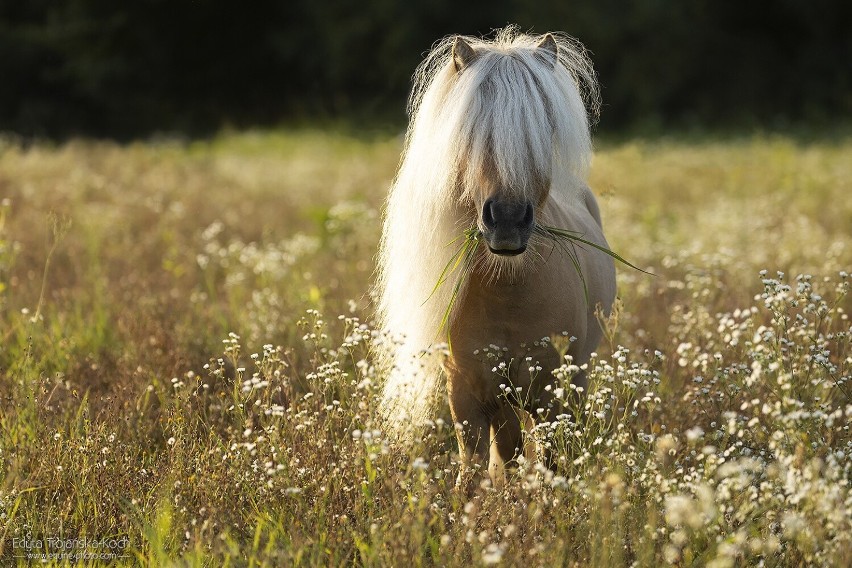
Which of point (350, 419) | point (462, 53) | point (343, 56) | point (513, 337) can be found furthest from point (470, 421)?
point (343, 56)

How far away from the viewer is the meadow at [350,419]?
2816mm

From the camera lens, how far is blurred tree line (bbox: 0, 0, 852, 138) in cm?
2683

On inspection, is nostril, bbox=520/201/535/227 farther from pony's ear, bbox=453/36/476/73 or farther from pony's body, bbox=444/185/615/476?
pony's ear, bbox=453/36/476/73

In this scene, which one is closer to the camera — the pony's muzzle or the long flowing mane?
the pony's muzzle

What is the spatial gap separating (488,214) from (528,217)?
0.13 metres

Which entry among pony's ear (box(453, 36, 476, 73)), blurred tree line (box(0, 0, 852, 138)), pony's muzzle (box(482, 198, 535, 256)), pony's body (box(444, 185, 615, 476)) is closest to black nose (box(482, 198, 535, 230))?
pony's muzzle (box(482, 198, 535, 256))

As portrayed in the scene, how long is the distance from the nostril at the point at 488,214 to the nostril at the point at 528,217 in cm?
10

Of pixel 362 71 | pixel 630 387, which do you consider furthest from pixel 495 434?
pixel 362 71

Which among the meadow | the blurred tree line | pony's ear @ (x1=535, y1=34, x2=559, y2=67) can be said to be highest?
the blurred tree line

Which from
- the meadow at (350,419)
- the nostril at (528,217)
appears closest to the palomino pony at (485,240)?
the nostril at (528,217)

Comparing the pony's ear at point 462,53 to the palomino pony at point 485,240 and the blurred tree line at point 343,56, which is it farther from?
the blurred tree line at point 343,56

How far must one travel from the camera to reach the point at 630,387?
315cm

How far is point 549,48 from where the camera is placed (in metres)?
3.82

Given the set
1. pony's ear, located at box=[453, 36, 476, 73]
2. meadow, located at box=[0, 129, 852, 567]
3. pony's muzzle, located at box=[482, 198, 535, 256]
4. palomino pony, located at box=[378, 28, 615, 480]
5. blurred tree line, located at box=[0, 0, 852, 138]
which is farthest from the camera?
blurred tree line, located at box=[0, 0, 852, 138]
